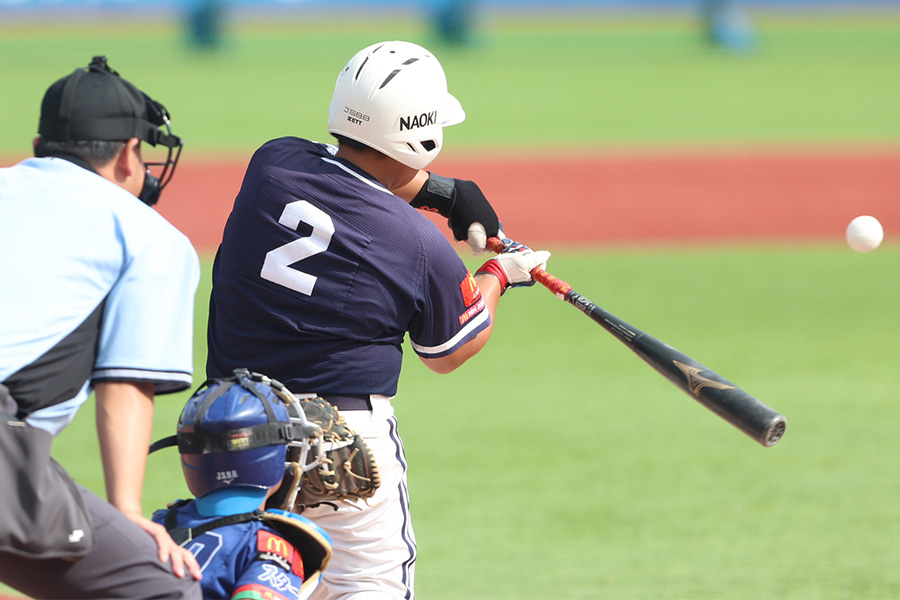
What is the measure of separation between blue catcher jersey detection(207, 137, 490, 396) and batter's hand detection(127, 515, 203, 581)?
838 mm

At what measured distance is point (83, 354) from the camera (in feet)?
8.84

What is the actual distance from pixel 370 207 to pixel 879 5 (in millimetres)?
38444

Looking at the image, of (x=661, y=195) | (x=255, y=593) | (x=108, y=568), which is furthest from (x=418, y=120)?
(x=661, y=195)

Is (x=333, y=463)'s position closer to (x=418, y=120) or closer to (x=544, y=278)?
(x=418, y=120)

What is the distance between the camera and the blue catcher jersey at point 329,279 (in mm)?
3412

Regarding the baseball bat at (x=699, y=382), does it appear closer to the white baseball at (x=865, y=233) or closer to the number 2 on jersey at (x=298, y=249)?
the number 2 on jersey at (x=298, y=249)

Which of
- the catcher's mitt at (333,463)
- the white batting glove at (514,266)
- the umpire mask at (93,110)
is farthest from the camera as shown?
the white batting glove at (514,266)

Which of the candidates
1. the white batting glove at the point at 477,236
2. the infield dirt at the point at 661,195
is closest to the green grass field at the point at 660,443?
the infield dirt at the point at 661,195

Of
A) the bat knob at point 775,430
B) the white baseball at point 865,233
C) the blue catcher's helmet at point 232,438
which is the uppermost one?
the white baseball at point 865,233

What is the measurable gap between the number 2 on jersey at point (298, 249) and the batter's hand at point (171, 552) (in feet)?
3.10

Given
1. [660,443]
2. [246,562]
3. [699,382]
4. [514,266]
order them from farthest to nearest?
1. [660,443]
2. [514,266]
3. [699,382]
4. [246,562]

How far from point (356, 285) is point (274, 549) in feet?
2.93

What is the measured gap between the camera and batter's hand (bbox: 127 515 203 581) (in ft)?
8.59

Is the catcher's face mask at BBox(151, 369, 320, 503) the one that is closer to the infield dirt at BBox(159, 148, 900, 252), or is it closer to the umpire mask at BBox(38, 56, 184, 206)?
the umpire mask at BBox(38, 56, 184, 206)
